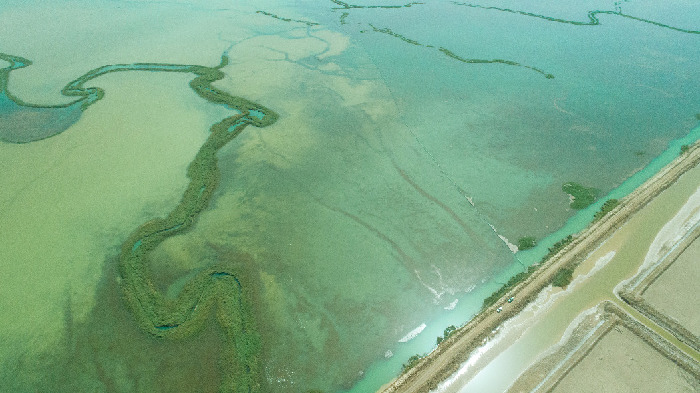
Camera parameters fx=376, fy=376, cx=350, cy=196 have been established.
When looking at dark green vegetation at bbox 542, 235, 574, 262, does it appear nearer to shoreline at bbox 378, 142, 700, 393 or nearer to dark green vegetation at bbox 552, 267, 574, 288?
shoreline at bbox 378, 142, 700, 393

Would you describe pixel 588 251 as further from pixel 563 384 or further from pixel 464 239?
pixel 563 384

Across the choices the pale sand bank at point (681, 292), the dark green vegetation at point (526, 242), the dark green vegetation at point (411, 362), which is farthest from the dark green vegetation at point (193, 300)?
the pale sand bank at point (681, 292)

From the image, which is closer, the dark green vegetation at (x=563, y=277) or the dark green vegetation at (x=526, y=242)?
the dark green vegetation at (x=563, y=277)

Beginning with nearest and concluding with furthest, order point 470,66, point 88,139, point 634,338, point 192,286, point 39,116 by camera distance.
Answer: point 634,338
point 192,286
point 88,139
point 39,116
point 470,66

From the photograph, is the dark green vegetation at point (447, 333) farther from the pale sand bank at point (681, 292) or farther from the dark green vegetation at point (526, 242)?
the pale sand bank at point (681, 292)

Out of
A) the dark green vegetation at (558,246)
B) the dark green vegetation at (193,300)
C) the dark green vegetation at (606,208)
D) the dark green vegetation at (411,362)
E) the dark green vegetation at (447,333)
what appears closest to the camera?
the dark green vegetation at (411,362)

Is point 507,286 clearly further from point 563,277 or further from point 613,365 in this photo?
point 613,365

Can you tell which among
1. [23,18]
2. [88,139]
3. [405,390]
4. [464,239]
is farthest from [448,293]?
[23,18]

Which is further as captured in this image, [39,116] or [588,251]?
[39,116]
